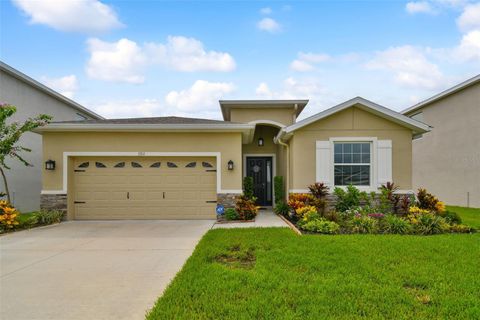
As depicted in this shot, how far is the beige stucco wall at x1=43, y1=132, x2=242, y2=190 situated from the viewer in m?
10.2

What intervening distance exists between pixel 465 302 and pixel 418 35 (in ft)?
36.2

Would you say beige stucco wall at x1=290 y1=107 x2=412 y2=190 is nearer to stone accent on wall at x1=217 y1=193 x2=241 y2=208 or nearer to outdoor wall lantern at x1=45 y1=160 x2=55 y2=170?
stone accent on wall at x1=217 y1=193 x2=241 y2=208

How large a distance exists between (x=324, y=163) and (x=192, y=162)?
429cm

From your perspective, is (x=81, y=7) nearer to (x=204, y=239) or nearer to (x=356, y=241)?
(x=204, y=239)

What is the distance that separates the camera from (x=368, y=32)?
11.8 metres

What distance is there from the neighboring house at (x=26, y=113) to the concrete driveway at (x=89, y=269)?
16.5 feet

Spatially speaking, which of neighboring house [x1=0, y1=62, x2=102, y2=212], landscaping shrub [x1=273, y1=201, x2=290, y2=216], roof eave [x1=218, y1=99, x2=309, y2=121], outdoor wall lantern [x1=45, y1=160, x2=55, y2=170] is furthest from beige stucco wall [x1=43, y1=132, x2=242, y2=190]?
roof eave [x1=218, y1=99, x2=309, y2=121]

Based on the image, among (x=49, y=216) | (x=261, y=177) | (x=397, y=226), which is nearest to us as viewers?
(x=397, y=226)

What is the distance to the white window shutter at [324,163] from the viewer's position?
33.3ft

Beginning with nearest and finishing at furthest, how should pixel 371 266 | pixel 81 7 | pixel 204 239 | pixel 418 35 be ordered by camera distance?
1. pixel 371 266
2. pixel 204 239
3. pixel 81 7
4. pixel 418 35

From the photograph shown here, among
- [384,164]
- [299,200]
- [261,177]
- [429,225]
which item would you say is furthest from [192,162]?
[429,225]

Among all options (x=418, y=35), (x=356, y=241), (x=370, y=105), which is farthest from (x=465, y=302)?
(x=418, y=35)

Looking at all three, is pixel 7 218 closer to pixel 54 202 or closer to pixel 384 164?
pixel 54 202

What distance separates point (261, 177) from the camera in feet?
46.2
